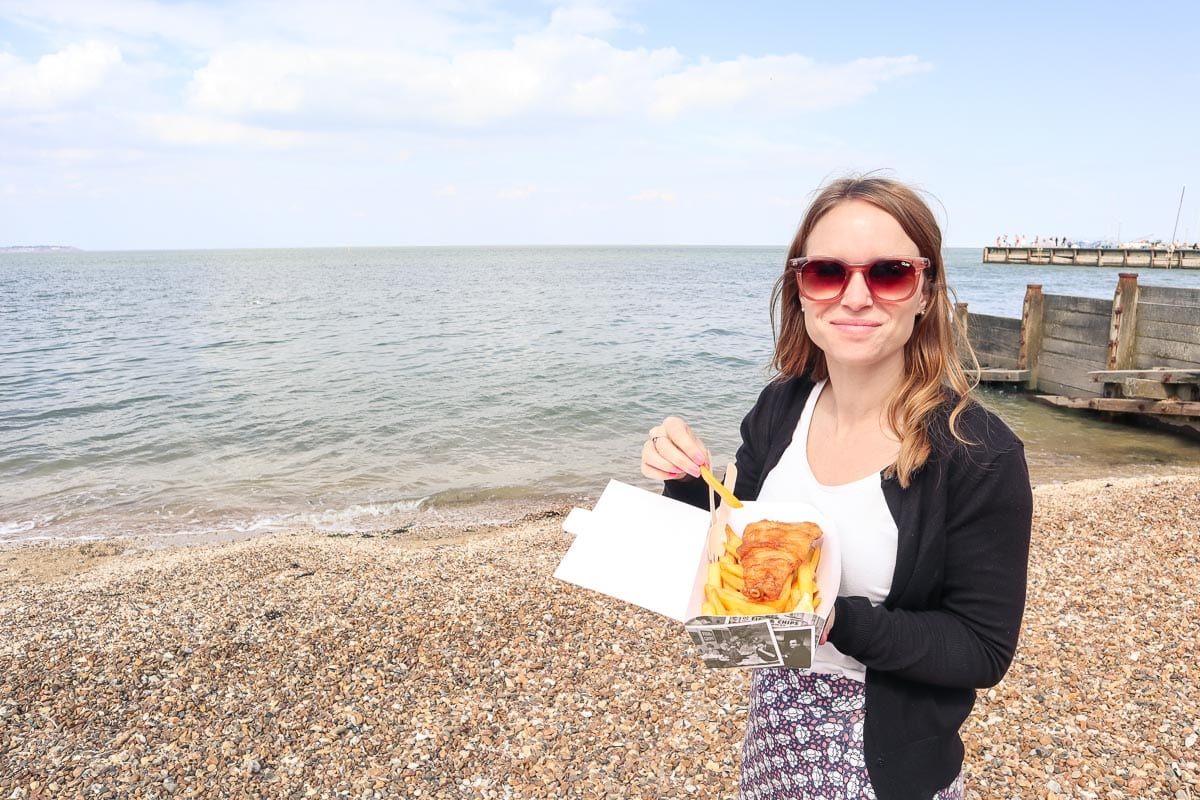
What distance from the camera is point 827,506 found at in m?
1.81

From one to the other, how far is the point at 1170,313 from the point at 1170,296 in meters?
0.32

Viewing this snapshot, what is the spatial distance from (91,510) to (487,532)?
6.19m

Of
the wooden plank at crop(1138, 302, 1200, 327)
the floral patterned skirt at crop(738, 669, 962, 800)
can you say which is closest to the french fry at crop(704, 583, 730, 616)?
the floral patterned skirt at crop(738, 669, 962, 800)

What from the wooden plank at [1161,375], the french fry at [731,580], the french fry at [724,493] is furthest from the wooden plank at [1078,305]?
the french fry at [731,580]

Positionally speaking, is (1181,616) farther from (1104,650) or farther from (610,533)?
(610,533)

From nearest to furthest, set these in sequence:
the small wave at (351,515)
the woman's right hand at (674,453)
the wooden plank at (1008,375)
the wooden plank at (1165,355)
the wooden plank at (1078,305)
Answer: the woman's right hand at (674,453) < the small wave at (351,515) < the wooden plank at (1165,355) < the wooden plank at (1078,305) < the wooden plank at (1008,375)

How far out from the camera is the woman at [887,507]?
1580 millimetres

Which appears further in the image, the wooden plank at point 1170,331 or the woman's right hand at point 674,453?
the wooden plank at point 1170,331

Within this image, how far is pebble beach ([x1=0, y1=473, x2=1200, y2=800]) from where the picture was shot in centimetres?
389

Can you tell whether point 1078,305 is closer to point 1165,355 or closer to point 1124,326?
point 1124,326

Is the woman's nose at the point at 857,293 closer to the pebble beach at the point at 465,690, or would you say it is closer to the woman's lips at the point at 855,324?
the woman's lips at the point at 855,324

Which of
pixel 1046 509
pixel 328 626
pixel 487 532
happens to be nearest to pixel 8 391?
pixel 487 532

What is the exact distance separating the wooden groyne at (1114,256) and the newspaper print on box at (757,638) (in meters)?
84.6

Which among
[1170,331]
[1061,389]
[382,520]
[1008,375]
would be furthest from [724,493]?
[1008,375]
